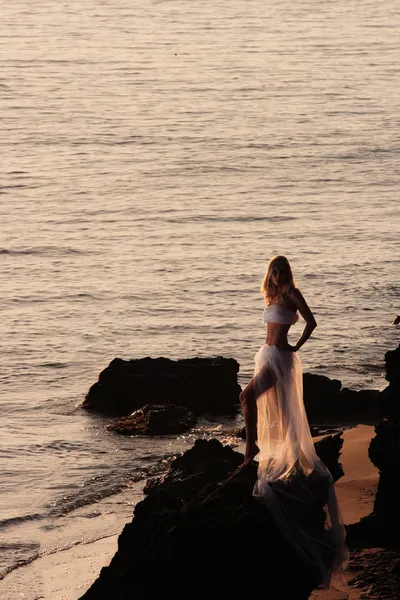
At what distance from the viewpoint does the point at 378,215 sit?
44.4 m

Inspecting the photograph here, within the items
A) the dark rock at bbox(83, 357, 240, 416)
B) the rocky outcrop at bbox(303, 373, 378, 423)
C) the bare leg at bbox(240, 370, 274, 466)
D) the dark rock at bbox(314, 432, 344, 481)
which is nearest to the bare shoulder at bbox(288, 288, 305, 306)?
the bare leg at bbox(240, 370, 274, 466)

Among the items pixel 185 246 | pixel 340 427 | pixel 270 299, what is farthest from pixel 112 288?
pixel 270 299

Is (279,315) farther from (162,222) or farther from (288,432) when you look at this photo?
(162,222)

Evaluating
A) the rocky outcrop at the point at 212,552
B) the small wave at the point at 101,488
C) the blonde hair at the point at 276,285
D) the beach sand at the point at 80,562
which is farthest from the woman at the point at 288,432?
the small wave at the point at 101,488

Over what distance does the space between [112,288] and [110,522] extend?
60.4 ft

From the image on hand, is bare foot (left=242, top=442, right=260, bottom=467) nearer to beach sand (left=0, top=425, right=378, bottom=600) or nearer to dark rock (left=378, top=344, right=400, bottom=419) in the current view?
beach sand (left=0, top=425, right=378, bottom=600)

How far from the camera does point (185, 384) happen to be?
22.5m

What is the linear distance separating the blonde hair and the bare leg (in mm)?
649

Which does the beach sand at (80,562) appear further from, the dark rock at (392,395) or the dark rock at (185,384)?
the dark rock at (185,384)

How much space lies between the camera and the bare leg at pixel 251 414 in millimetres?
11969

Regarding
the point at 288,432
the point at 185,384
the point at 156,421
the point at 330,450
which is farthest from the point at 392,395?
the point at 185,384

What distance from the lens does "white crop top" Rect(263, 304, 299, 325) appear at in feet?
39.1

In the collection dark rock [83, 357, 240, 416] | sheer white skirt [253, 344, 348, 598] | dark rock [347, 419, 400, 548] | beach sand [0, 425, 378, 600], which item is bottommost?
dark rock [83, 357, 240, 416]

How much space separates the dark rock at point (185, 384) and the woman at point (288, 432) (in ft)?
33.7
